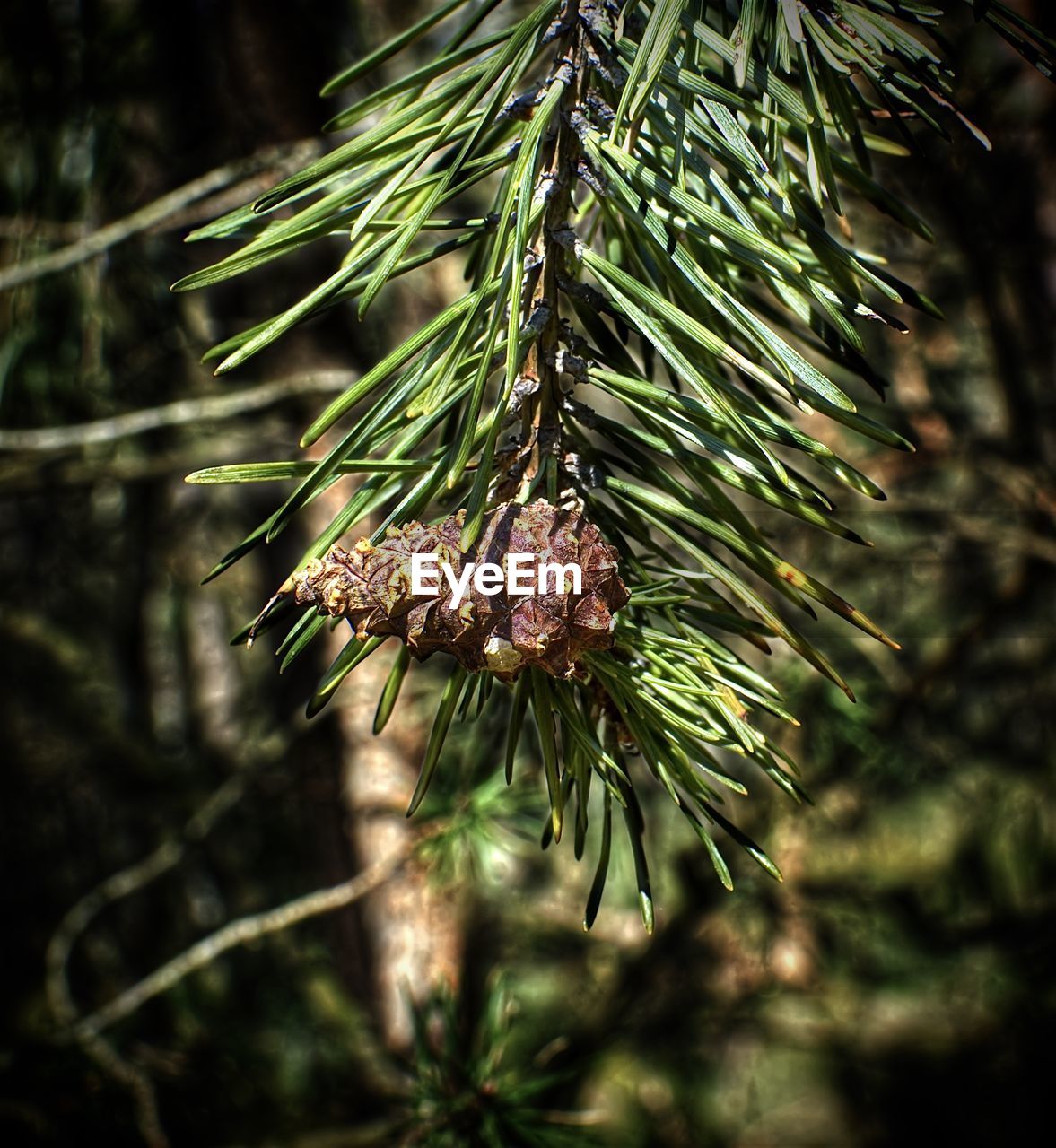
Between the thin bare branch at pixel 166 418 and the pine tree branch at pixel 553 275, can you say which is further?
the thin bare branch at pixel 166 418

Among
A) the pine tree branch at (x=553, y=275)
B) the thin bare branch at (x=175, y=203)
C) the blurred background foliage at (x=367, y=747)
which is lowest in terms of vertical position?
the blurred background foliage at (x=367, y=747)

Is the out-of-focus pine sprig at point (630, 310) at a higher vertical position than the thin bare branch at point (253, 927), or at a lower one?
higher

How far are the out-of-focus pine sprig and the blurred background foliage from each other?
1.38 ft

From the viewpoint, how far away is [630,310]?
0.31 meters

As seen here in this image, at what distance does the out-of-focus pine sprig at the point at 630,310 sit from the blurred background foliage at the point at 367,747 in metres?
0.42

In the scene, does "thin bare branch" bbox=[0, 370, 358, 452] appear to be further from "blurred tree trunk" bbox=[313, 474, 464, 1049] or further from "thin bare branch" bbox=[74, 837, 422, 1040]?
"thin bare branch" bbox=[74, 837, 422, 1040]

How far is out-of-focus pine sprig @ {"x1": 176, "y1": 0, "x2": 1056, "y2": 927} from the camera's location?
0.29 meters

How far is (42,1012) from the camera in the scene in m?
1.36

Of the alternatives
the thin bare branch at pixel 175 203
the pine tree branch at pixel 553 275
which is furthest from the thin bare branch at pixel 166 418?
the pine tree branch at pixel 553 275

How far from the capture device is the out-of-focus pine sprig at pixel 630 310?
29cm

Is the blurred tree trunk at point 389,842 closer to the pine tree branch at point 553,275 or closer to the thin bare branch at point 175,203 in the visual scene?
the thin bare branch at point 175,203

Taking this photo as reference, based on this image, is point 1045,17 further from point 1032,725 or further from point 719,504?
point 1032,725

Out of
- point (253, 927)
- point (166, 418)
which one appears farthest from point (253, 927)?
point (166, 418)

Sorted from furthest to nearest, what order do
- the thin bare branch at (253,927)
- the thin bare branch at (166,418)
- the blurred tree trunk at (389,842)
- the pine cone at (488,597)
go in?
the blurred tree trunk at (389,842)
the thin bare branch at (166,418)
the thin bare branch at (253,927)
the pine cone at (488,597)
